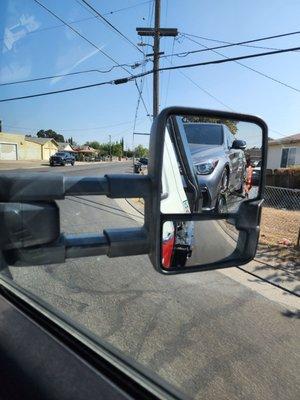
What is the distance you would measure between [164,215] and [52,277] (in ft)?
5.72

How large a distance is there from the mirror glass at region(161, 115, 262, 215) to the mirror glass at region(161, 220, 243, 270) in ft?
0.18

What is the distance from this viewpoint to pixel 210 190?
53.0 inches

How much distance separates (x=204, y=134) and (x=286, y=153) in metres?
28.1

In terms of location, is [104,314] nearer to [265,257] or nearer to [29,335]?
[29,335]

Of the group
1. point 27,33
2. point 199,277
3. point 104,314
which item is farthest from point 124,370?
point 199,277

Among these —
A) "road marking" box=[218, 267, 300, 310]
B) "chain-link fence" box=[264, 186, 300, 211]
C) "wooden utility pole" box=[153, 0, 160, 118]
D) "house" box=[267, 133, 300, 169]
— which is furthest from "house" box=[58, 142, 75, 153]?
"house" box=[267, 133, 300, 169]

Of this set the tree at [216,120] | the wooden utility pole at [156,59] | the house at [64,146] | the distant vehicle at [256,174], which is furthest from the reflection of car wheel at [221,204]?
the house at [64,146]

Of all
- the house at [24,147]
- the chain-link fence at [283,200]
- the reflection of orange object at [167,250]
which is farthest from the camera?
the chain-link fence at [283,200]

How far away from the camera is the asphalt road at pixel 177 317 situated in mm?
2215

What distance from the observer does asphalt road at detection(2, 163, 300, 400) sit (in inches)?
87.2

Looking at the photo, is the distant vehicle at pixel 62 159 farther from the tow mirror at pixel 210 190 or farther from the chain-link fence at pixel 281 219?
the chain-link fence at pixel 281 219

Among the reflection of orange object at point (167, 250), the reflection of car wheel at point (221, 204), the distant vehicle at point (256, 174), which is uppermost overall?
the distant vehicle at point (256, 174)

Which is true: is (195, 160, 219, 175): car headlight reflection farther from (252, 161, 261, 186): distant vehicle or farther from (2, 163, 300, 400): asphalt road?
(2, 163, 300, 400): asphalt road

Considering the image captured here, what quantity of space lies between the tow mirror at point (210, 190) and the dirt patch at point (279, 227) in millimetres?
7579
